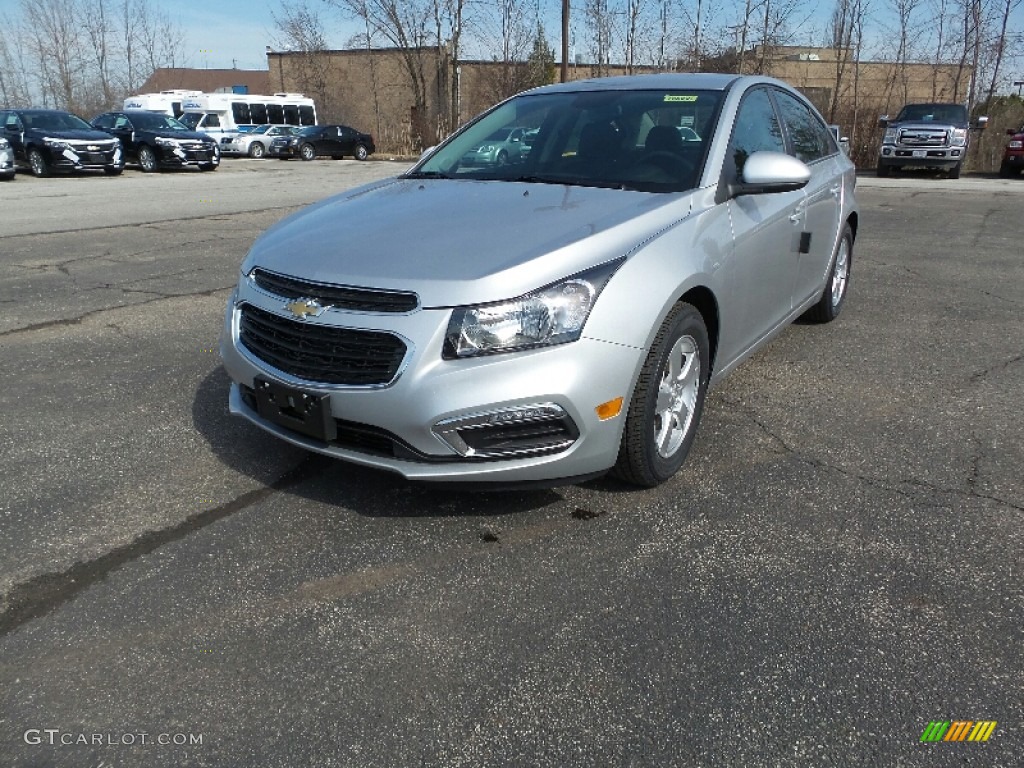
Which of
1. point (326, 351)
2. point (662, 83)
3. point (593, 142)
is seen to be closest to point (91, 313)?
point (326, 351)

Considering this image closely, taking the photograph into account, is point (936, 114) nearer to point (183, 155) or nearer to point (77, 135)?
point (183, 155)

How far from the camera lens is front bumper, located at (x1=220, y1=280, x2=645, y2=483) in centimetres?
259

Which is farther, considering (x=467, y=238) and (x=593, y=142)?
(x=593, y=142)

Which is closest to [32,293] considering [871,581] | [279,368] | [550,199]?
[279,368]

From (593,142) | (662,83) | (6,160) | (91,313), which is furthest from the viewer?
(6,160)

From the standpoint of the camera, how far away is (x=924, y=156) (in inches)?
826

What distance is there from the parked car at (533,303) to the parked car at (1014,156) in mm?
22385

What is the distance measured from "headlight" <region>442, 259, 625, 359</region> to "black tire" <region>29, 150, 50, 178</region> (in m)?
21.3

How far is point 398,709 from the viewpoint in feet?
6.86

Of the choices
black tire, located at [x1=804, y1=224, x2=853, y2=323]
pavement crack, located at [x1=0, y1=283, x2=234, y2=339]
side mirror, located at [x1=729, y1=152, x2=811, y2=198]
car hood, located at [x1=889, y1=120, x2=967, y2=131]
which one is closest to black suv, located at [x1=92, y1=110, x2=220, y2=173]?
pavement crack, located at [x1=0, y1=283, x2=234, y2=339]

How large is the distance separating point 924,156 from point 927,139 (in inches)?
17.8

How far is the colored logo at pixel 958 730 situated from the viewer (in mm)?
1986

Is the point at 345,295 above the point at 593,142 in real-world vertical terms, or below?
below

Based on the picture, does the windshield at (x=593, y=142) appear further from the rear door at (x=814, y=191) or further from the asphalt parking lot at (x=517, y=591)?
the asphalt parking lot at (x=517, y=591)
